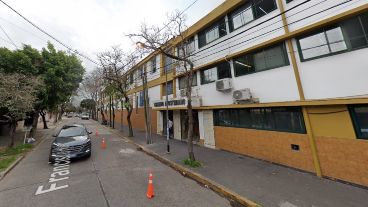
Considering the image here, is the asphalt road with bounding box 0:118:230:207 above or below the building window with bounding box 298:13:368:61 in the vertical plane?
below

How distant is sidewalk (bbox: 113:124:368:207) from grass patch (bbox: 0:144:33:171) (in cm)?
817

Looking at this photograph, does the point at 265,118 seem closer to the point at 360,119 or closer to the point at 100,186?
the point at 360,119

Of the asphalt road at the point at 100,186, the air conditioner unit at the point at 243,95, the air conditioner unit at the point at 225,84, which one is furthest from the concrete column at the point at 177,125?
the air conditioner unit at the point at 243,95

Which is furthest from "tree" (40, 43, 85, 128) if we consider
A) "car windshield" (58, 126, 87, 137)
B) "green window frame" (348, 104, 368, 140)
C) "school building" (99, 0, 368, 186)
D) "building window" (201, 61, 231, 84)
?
"green window frame" (348, 104, 368, 140)

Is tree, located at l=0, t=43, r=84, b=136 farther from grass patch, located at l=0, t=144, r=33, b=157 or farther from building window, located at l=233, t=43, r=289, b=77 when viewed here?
building window, located at l=233, t=43, r=289, b=77

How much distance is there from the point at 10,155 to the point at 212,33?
46.0 feet

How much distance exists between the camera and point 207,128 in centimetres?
1171

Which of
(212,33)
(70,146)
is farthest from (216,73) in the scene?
(70,146)

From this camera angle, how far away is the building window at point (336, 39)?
555 cm

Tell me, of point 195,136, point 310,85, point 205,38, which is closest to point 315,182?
point 310,85

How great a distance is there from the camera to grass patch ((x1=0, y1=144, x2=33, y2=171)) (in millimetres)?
8262

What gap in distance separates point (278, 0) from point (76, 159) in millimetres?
12424

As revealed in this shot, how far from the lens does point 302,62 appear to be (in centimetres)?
681

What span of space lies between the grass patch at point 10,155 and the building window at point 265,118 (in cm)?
1096
